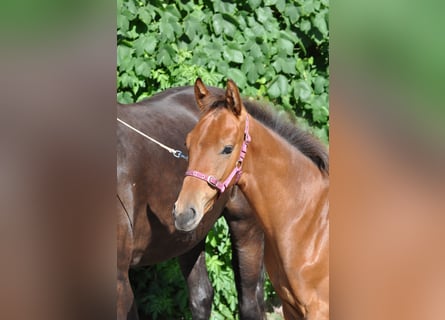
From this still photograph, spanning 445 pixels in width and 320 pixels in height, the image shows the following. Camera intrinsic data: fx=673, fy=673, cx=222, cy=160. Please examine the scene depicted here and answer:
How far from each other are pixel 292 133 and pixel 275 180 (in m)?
0.22

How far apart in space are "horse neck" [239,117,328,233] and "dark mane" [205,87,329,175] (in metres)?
0.05

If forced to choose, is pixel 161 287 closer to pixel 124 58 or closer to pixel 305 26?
pixel 124 58

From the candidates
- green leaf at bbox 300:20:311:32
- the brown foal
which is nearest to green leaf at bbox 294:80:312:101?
green leaf at bbox 300:20:311:32

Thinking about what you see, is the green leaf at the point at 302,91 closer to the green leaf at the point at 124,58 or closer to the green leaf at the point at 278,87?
the green leaf at the point at 278,87

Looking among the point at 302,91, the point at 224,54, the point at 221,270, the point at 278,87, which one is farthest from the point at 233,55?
the point at 221,270

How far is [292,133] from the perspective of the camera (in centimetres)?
238

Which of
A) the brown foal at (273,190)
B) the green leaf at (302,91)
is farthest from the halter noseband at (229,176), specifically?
the green leaf at (302,91)

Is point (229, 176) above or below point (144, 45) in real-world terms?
above

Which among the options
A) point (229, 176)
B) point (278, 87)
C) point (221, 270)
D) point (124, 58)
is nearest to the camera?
point (229, 176)

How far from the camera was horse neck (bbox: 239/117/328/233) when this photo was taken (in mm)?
2242

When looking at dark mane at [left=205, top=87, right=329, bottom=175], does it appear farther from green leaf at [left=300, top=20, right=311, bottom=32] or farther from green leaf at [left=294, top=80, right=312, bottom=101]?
green leaf at [left=300, top=20, right=311, bottom=32]

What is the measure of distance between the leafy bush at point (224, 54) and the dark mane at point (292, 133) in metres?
1.32

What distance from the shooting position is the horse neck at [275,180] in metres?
2.24
